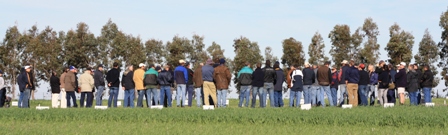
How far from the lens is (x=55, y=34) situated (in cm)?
7056

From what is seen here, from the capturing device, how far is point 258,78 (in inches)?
1155

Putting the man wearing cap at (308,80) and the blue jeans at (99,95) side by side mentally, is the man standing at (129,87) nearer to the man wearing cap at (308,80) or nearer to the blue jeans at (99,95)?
the blue jeans at (99,95)

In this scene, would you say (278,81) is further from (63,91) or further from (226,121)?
(226,121)

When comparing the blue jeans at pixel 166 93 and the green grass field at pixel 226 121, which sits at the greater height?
the blue jeans at pixel 166 93

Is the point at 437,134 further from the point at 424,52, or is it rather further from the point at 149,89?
the point at 424,52

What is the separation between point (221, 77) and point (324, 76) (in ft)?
13.7

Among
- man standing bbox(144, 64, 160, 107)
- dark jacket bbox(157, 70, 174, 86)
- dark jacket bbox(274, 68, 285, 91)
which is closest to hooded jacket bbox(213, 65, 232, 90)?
dark jacket bbox(157, 70, 174, 86)

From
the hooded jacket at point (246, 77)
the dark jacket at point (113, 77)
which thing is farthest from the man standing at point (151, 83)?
the hooded jacket at point (246, 77)

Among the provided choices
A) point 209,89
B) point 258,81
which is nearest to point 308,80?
point 258,81

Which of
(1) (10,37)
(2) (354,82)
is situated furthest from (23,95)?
(1) (10,37)

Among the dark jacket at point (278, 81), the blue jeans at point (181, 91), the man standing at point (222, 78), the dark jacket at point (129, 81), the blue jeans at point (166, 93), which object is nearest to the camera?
the man standing at point (222, 78)

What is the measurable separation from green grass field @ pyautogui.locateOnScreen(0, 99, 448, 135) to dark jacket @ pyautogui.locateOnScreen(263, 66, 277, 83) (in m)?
7.38

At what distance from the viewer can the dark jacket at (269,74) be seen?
29.1 m

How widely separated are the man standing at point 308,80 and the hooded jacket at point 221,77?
3.15m
